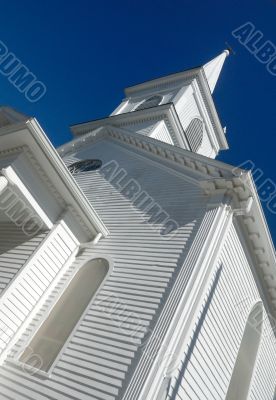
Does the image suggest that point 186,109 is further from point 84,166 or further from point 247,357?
point 247,357

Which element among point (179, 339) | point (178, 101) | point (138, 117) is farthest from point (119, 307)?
point (178, 101)

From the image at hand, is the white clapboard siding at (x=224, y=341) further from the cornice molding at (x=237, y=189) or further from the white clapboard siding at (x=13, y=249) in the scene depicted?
the white clapboard siding at (x=13, y=249)

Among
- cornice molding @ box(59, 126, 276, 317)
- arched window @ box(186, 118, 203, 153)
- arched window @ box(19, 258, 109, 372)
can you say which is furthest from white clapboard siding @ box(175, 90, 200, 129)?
arched window @ box(19, 258, 109, 372)

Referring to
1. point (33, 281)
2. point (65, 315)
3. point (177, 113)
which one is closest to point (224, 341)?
point (65, 315)

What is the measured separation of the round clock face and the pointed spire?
12170 mm

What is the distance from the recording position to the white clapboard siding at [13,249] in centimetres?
798

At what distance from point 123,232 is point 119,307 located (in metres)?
2.48

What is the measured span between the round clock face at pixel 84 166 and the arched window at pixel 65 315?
17.7 ft

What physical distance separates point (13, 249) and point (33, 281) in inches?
46.7

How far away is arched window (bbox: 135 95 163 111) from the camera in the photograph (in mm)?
19513

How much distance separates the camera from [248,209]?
858 cm

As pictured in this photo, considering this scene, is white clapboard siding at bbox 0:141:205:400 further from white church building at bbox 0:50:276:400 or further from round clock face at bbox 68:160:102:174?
round clock face at bbox 68:160:102:174

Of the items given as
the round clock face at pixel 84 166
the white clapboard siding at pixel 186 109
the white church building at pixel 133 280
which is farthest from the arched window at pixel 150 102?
the white church building at pixel 133 280

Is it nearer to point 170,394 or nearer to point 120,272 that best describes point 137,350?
point 170,394
